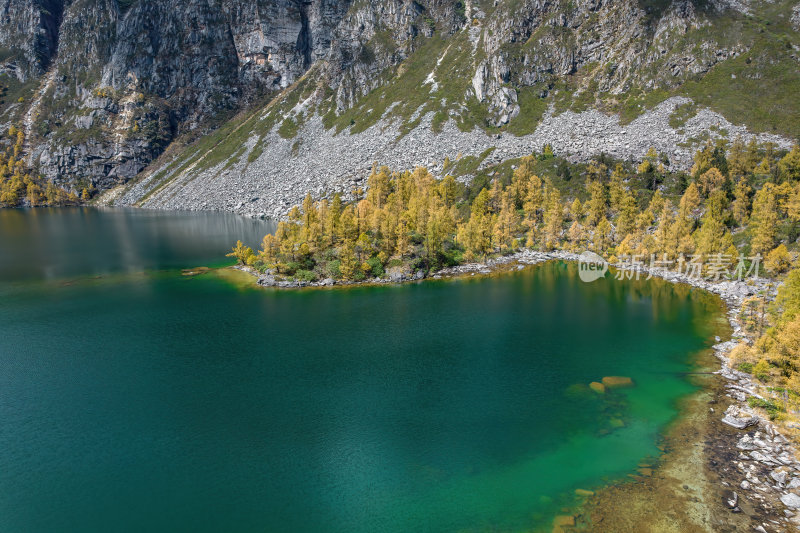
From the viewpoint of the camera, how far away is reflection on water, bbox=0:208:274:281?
3878 inches

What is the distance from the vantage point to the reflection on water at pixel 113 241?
9850cm

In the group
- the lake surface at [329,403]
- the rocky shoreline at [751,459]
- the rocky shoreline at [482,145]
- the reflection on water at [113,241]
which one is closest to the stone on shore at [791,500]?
the rocky shoreline at [751,459]

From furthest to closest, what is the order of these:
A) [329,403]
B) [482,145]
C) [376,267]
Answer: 1. [482,145]
2. [376,267]
3. [329,403]

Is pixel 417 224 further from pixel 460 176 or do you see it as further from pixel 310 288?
pixel 460 176

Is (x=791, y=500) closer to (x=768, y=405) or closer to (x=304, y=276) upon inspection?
(x=768, y=405)

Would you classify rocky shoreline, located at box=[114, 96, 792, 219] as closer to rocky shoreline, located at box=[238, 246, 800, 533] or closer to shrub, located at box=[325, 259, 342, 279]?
shrub, located at box=[325, 259, 342, 279]

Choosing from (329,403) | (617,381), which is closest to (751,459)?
(617,381)

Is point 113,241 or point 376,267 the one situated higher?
point 113,241

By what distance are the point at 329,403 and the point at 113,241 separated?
120380 mm

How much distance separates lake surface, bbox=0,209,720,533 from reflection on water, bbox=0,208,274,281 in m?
22.8

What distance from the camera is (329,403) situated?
134ft

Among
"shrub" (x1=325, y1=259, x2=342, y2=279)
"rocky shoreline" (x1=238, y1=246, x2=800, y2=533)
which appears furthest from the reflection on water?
"rocky shoreline" (x1=238, y1=246, x2=800, y2=533)

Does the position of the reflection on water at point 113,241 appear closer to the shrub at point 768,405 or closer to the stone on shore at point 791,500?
the shrub at point 768,405

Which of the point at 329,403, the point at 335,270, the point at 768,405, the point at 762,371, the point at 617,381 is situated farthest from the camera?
the point at 335,270
